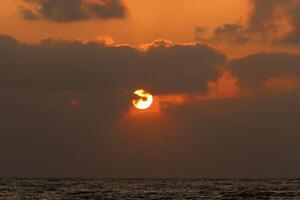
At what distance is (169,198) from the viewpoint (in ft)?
316

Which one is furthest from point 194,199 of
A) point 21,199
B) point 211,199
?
point 21,199

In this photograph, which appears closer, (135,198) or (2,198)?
(2,198)

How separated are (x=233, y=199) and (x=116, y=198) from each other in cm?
1812

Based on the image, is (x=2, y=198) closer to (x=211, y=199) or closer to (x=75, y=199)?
(x=75, y=199)

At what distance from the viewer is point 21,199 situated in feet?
291

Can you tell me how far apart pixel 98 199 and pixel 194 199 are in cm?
1496

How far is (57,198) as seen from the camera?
92688 millimetres

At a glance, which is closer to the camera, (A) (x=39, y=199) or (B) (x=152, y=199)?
(A) (x=39, y=199)

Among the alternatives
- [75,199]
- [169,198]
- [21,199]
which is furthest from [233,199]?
[21,199]

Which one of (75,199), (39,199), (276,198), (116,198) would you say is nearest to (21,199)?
(39,199)

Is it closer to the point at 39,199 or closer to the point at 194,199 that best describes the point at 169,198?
the point at 194,199

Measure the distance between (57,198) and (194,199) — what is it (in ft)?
69.0

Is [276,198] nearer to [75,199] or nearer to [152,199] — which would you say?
[152,199]

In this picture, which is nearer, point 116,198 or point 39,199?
point 39,199
